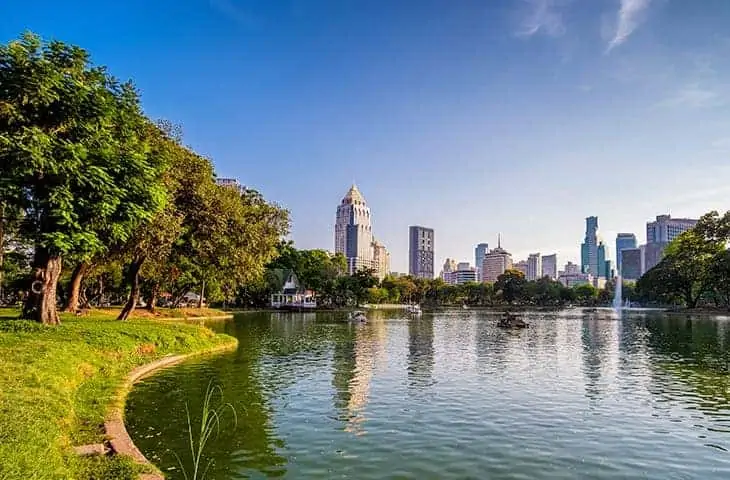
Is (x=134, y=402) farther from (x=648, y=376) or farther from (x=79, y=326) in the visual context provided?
(x=648, y=376)

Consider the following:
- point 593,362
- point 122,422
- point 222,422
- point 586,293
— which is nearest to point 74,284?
point 222,422

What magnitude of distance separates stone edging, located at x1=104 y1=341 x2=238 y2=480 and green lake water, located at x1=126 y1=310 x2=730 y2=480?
0.45 m

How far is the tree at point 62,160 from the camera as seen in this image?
23.2m

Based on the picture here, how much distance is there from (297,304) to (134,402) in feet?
308

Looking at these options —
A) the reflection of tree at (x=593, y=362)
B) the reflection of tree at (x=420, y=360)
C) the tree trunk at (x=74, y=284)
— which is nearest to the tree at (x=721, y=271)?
the reflection of tree at (x=593, y=362)

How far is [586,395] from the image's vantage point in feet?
69.2

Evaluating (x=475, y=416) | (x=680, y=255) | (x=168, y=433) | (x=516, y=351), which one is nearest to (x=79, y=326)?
(x=168, y=433)

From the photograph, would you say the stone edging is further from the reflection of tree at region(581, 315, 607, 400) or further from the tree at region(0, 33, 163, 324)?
the reflection of tree at region(581, 315, 607, 400)

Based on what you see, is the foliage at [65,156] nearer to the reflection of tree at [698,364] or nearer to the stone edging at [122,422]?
the stone edging at [122,422]

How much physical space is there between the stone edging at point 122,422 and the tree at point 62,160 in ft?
20.3

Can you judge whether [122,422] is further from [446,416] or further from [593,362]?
[593,362]

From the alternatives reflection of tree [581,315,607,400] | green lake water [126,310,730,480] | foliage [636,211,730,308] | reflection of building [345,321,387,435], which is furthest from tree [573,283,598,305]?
green lake water [126,310,730,480]

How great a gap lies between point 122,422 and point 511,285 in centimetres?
15398

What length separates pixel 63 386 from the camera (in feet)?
52.3
